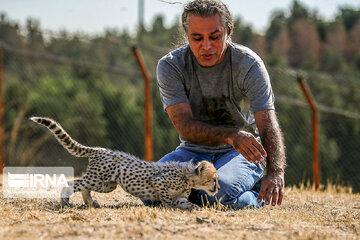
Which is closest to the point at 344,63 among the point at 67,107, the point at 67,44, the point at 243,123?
the point at 67,107

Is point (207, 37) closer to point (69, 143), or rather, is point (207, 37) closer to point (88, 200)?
point (69, 143)

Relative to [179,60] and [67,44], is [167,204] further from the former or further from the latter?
[67,44]

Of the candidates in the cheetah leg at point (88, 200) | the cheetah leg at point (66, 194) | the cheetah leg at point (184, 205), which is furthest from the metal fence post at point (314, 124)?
the cheetah leg at point (66, 194)

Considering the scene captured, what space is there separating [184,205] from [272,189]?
24.8 inches

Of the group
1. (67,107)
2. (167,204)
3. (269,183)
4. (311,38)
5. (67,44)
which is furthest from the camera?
(311,38)

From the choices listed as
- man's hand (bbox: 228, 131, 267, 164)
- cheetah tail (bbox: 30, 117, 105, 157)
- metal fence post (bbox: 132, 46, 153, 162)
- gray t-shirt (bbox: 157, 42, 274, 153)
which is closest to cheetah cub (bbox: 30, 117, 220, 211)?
cheetah tail (bbox: 30, 117, 105, 157)

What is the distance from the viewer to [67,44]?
14422 millimetres

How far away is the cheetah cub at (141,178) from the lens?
346cm

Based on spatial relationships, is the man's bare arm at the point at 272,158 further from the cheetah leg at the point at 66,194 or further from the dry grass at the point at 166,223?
the cheetah leg at the point at 66,194

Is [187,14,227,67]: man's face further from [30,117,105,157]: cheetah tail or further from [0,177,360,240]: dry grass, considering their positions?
[0,177,360,240]: dry grass

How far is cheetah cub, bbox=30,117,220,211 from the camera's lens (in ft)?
11.3

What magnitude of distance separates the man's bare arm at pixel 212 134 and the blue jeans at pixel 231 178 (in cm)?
17

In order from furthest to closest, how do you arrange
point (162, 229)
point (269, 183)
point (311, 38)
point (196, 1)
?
1. point (311, 38)
2. point (196, 1)
3. point (269, 183)
4. point (162, 229)

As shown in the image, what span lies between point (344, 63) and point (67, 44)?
18950 millimetres
